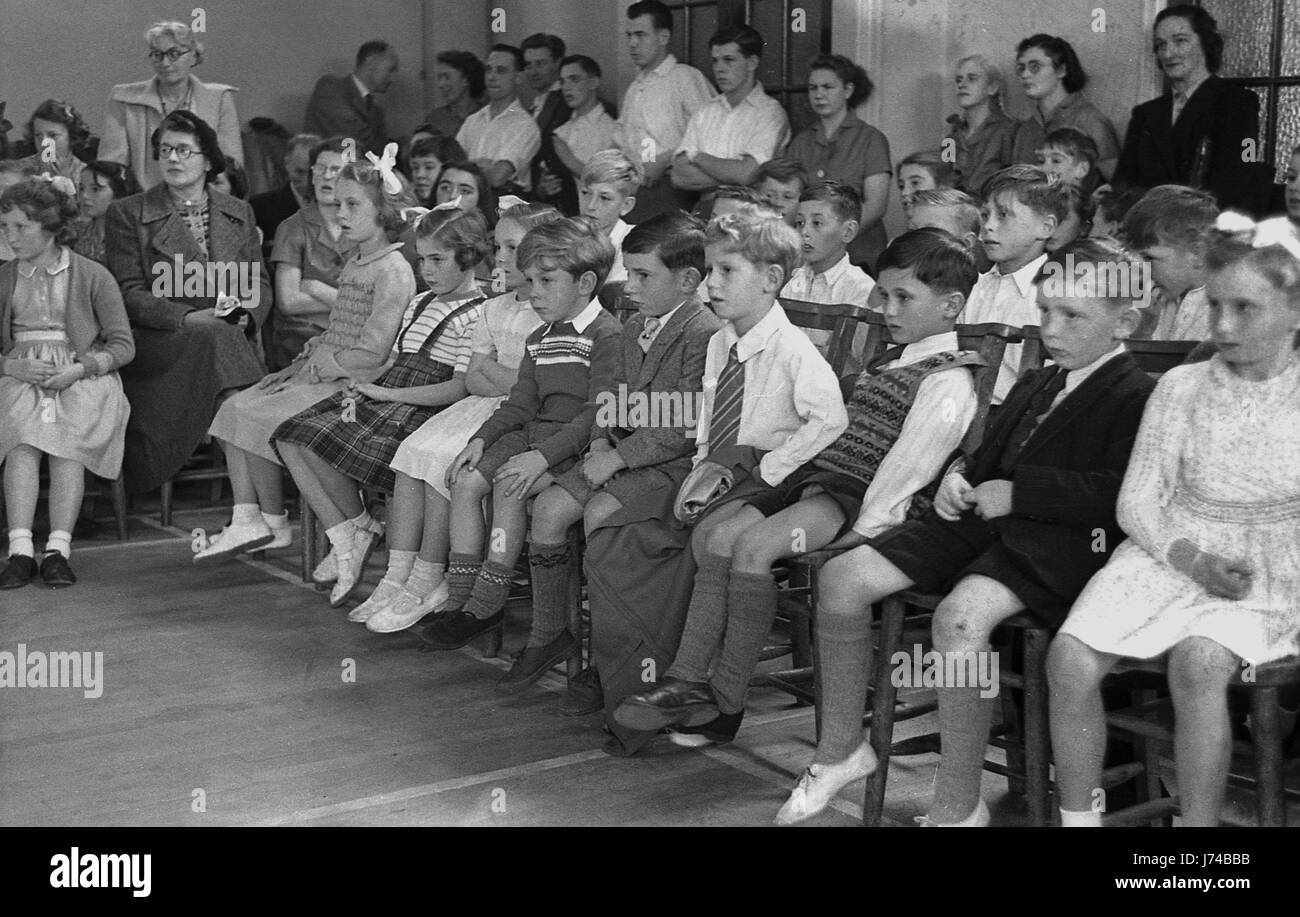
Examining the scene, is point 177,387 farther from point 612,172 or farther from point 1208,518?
point 1208,518

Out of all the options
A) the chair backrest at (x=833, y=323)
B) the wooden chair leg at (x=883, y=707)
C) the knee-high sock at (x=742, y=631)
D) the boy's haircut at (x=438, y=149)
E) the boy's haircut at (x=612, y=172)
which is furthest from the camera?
the boy's haircut at (x=438, y=149)

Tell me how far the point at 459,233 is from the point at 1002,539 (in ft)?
6.96

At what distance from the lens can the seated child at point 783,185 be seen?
479 cm

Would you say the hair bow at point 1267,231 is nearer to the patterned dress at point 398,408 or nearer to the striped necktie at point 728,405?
the striped necktie at point 728,405

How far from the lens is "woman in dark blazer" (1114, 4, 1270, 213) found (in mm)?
4727

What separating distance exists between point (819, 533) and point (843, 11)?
135 inches

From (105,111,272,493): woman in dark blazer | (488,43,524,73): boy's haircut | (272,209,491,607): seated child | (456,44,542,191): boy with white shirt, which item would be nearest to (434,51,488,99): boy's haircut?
(488,43,524,73): boy's haircut

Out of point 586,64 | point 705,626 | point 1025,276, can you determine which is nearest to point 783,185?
point 1025,276

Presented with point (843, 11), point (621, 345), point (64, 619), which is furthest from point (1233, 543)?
point (843, 11)

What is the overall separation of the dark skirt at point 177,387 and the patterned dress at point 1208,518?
3.45m

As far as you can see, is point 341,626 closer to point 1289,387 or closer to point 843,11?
point 1289,387

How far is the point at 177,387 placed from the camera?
17.5ft

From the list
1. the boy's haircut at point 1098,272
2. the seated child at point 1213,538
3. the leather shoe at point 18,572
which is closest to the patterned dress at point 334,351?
the leather shoe at point 18,572

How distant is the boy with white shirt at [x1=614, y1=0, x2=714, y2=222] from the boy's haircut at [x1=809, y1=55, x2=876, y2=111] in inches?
28.6
